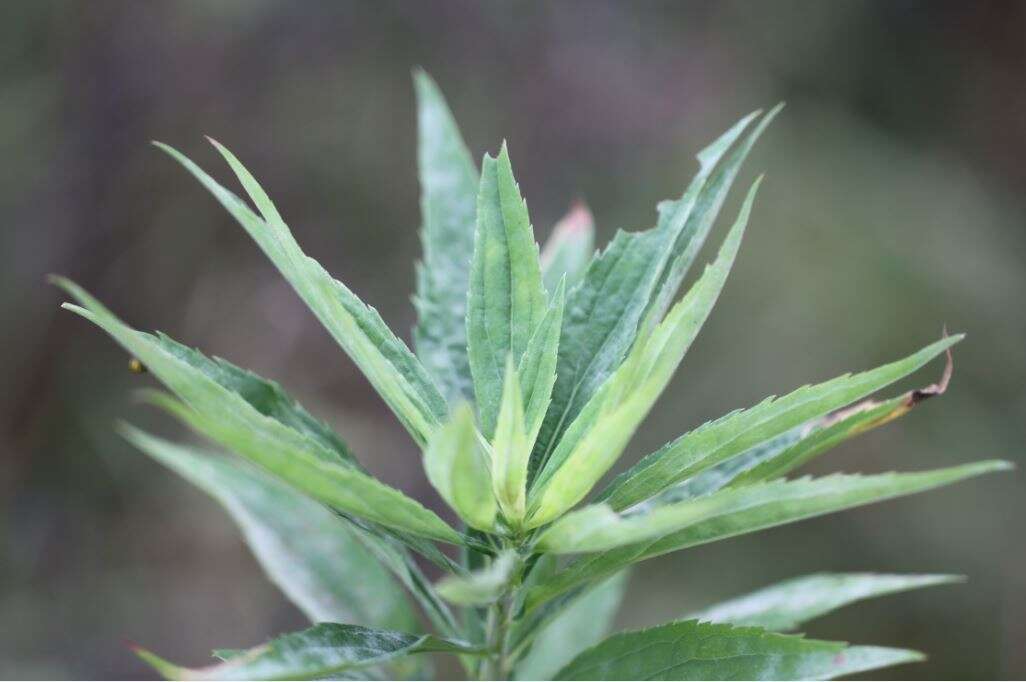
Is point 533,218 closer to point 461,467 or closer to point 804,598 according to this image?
point 804,598

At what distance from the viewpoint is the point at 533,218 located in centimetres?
328

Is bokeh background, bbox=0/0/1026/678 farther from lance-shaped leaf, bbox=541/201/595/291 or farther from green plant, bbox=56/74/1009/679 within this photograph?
green plant, bbox=56/74/1009/679

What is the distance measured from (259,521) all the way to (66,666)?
7.38 ft

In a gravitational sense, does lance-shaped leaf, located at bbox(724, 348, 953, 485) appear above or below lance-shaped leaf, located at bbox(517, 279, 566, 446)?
below

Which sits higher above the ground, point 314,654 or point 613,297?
point 613,297

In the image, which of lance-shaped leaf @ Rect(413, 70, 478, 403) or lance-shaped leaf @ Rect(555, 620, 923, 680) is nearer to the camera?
lance-shaped leaf @ Rect(555, 620, 923, 680)

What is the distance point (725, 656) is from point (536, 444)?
22 cm

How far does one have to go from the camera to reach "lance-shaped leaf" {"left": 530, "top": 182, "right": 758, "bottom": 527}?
23.9 inches

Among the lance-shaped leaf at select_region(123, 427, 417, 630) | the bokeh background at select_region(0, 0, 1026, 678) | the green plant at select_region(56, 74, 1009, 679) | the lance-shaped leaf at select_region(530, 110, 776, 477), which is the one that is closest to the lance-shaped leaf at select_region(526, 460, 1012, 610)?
the green plant at select_region(56, 74, 1009, 679)

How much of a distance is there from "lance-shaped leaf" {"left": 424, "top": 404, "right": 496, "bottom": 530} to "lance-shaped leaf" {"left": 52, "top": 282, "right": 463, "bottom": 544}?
4 cm

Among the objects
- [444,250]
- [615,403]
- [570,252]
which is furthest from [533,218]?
[615,403]

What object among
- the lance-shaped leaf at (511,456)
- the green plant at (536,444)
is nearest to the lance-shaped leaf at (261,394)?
the green plant at (536,444)

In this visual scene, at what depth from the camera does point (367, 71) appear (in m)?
3.32

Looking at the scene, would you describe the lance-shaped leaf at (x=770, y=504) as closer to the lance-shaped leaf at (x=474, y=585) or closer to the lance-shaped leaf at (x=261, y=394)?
the lance-shaped leaf at (x=474, y=585)
